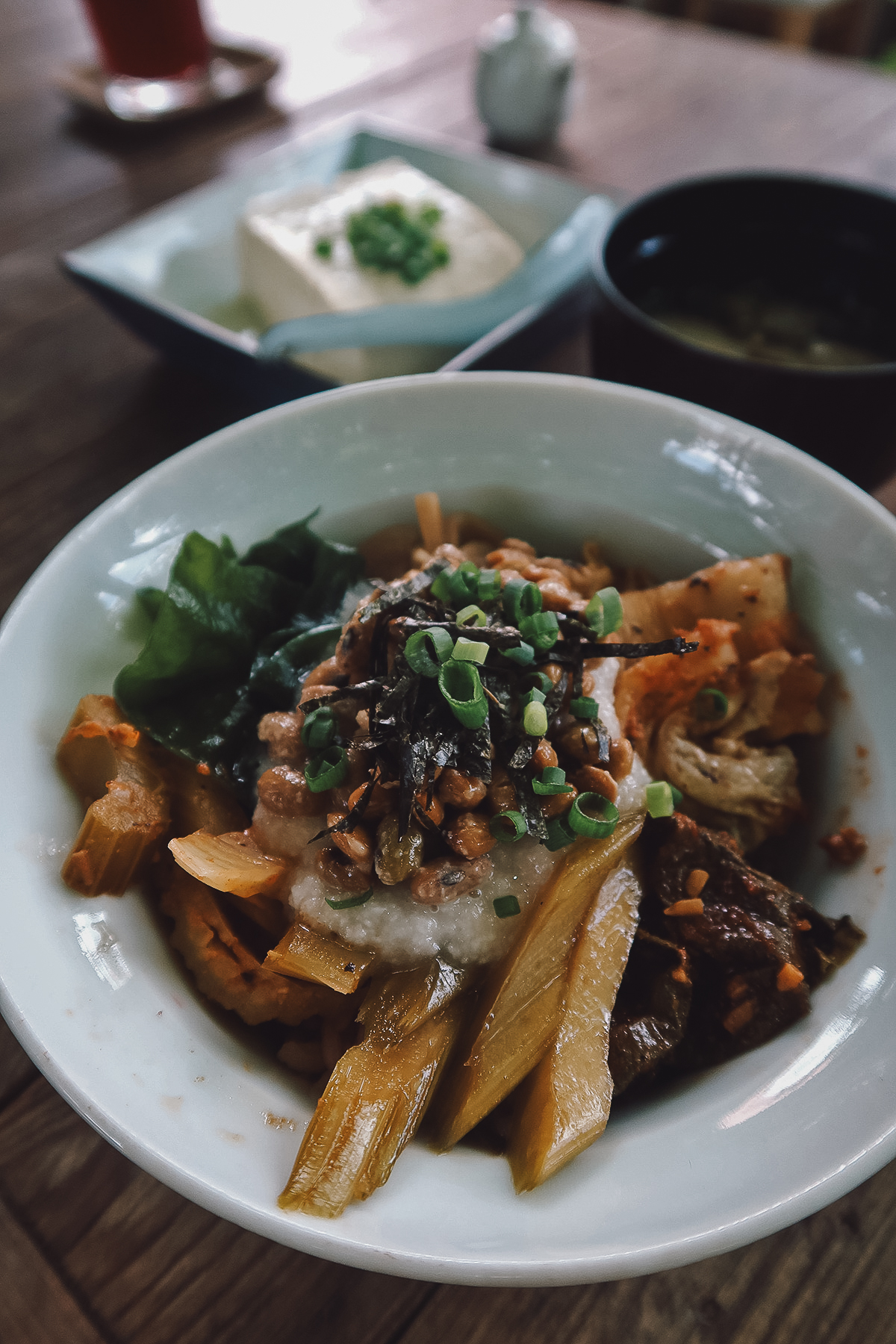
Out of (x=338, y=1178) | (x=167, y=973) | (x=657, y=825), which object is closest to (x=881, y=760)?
(x=657, y=825)

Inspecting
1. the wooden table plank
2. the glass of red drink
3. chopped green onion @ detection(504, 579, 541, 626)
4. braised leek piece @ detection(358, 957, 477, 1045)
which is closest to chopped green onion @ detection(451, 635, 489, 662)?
chopped green onion @ detection(504, 579, 541, 626)

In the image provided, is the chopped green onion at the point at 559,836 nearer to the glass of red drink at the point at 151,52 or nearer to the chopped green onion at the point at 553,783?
the chopped green onion at the point at 553,783

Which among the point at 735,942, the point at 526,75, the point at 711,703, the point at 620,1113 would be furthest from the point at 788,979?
the point at 526,75

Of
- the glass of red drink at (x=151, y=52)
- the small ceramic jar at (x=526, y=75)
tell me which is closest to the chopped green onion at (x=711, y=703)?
the small ceramic jar at (x=526, y=75)

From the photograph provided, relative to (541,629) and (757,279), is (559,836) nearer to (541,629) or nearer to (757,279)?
(541,629)

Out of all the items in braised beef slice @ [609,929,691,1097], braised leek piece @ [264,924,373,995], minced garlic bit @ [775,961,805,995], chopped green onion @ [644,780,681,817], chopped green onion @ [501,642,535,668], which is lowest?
braised beef slice @ [609,929,691,1097]

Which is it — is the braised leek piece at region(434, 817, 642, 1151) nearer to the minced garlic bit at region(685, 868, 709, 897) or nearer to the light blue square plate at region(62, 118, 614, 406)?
the minced garlic bit at region(685, 868, 709, 897)
